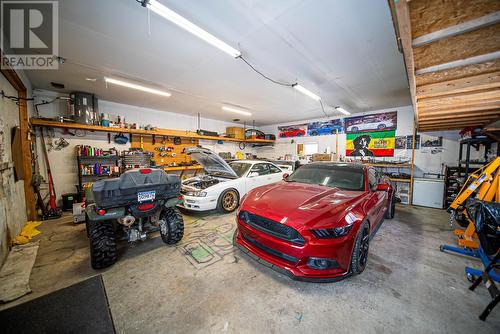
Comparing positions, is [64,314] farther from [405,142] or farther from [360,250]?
[405,142]

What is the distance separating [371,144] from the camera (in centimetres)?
679

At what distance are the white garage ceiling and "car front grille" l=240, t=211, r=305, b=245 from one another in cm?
249

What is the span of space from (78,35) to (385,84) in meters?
5.88

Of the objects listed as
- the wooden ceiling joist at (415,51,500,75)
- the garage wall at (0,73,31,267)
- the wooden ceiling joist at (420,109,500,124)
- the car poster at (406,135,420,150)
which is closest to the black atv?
the garage wall at (0,73,31,267)

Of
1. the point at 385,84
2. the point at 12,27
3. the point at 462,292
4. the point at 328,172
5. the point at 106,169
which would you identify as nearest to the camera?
the point at 462,292

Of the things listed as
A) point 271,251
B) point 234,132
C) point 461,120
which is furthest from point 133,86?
point 461,120

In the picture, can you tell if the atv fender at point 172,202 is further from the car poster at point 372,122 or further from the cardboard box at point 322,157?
the car poster at point 372,122

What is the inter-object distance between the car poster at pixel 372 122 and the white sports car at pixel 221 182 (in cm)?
413

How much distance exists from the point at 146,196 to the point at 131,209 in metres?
0.27

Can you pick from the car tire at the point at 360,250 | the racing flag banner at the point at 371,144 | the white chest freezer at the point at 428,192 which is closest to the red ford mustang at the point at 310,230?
the car tire at the point at 360,250

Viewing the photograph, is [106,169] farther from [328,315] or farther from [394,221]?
[394,221]

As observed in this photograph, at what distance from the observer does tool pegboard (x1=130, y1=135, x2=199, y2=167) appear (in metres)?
6.20

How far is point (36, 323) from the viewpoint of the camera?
5.04 feet

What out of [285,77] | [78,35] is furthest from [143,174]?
[285,77]
